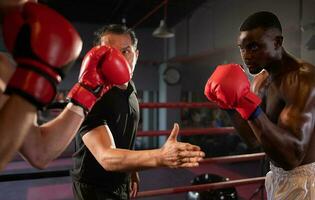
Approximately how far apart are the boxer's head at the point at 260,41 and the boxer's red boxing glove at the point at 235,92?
0.11 meters

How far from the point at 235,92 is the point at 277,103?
1.05 ft

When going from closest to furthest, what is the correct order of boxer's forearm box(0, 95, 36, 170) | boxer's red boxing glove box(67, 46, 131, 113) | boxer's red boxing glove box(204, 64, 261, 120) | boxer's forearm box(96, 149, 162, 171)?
boxer's forearm box(0, 95, 36, 170) < boxer's forearm box(96, 149, 162, 171) < boxer's red boxing glove box(67, 46, 131, 113) < boxer's red boxing glove box(204, 64, 261, 120)

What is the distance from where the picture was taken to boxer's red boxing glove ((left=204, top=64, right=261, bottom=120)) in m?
1.29

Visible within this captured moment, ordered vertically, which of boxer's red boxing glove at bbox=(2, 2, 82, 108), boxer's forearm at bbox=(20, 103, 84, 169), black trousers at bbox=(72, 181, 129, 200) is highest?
boxer's red boxing glove at bbox=(2, 2, 82, 108)

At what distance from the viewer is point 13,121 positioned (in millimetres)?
681

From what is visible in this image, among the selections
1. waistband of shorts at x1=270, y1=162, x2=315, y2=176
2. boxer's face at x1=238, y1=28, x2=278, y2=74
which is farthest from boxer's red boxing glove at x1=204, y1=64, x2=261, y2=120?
waistband of shorts at x1=270, y1=162, x2=315, y2=176

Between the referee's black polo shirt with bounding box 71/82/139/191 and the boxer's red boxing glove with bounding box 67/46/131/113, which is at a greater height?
the boxer's red boxing glove with bounding box 67/46/131/113

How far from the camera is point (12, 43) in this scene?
0.74m

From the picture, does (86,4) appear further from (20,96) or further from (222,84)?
(20,96)

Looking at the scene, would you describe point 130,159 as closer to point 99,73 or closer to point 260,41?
point 99,73

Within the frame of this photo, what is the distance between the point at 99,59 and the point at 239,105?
62 cm

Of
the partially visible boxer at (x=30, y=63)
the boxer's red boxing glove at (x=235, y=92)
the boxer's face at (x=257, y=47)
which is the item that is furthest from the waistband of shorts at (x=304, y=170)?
the partially visible boxer at (x=30, y=63)

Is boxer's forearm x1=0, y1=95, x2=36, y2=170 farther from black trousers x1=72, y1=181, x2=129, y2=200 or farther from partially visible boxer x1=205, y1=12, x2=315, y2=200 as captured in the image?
partially visible boxer x1=205, y1=12, x2=315, y2=200

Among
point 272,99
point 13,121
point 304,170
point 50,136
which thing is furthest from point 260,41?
point 13,121
